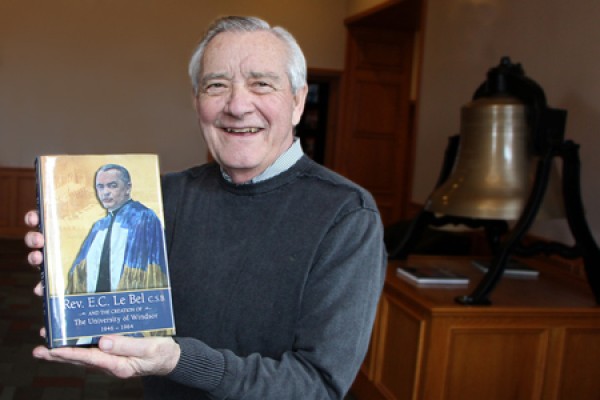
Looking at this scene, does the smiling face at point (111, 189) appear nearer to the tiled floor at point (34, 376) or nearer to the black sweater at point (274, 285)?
the black sweater at point (274, 285)

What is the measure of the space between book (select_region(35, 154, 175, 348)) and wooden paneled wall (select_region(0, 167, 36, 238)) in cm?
708

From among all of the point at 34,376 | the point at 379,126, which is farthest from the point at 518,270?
the point at 379,126

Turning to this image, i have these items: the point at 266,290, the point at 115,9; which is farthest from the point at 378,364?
the point at 115,9

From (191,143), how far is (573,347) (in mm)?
6080

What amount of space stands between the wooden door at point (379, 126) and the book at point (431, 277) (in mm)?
4732

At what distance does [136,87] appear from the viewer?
7852mm

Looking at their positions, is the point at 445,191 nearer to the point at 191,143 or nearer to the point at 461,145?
the point at 461,145

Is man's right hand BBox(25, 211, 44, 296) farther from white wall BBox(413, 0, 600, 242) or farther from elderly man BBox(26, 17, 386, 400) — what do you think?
white wall BBox(413, 0, 600, 242)

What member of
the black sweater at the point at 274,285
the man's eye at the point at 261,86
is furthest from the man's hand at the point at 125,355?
the man's eye at the point at 261,86

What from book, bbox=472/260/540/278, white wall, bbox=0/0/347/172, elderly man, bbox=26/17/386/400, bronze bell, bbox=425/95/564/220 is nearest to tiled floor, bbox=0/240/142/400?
book, bbox=472/260/540/278

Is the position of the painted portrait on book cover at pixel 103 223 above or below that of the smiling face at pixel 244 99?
below

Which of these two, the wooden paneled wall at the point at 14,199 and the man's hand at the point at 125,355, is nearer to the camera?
the man's hand at the point at 125,355

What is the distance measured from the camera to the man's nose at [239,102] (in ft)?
4.13

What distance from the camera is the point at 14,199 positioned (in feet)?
25.3
